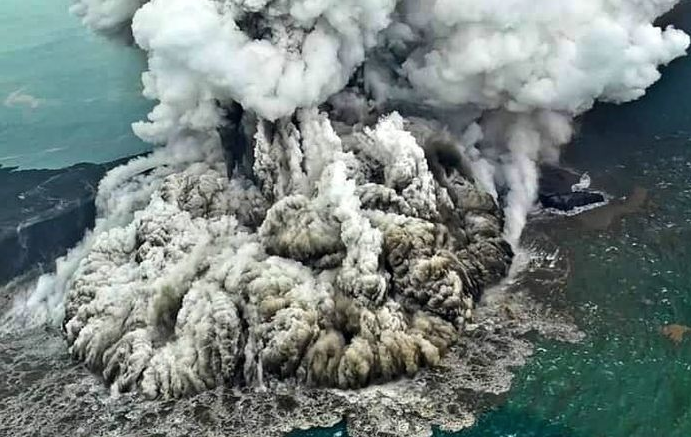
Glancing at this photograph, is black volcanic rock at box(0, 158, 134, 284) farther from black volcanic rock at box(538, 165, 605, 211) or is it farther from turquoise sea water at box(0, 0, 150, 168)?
black volcanic rock at box(538, 165, 605, 211)

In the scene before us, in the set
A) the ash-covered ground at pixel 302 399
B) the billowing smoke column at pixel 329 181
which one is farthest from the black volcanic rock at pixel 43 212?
the ash-covered ground at pixel 302 399

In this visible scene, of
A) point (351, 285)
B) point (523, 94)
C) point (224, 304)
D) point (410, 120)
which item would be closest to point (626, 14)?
point (523, 94)

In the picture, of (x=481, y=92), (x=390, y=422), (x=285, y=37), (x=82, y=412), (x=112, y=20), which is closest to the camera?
(x=390, y=422)

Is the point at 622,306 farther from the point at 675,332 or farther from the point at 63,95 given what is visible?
the point at 63,95

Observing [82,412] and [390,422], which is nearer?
[390,422]

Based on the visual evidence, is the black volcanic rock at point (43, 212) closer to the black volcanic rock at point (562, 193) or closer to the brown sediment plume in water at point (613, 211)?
the black volcanic rock at point (562, 193)

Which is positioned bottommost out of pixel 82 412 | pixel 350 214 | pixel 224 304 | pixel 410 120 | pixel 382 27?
pixel 82 412

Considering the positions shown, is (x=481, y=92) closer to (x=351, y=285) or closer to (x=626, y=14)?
(x=626, y=14)

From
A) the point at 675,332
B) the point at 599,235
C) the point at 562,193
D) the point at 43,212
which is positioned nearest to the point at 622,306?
the point at 675,332
